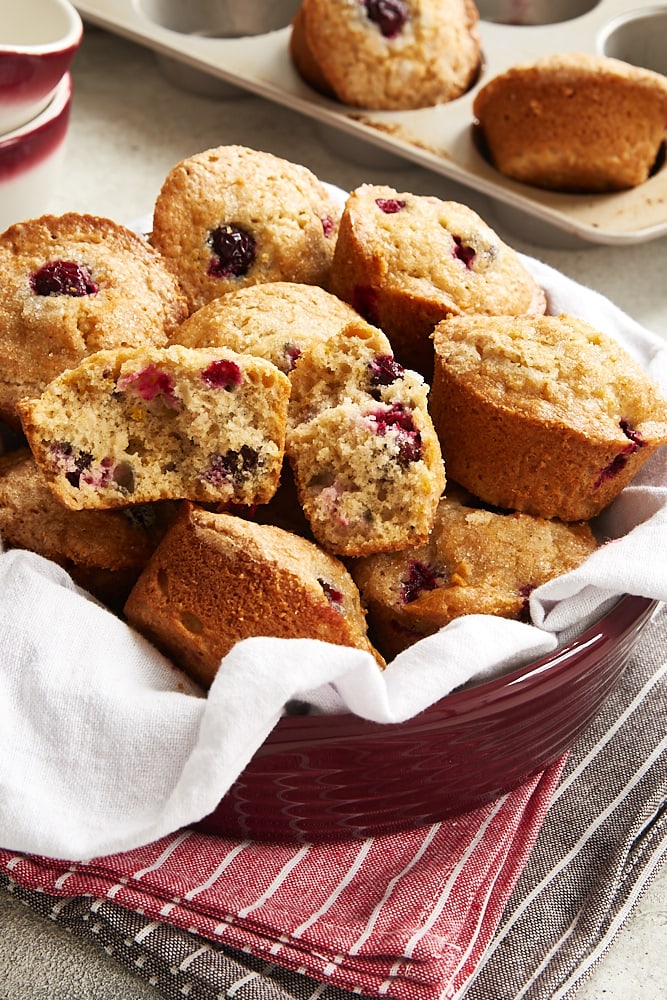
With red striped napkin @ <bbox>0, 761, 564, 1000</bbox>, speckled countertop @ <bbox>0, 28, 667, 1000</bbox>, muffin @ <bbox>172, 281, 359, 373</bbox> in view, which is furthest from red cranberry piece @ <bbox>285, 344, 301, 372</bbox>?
speckled countertop @ <bbox>0, 28, 667, 1000</bbox>

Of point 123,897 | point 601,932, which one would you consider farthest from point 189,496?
point 601,932

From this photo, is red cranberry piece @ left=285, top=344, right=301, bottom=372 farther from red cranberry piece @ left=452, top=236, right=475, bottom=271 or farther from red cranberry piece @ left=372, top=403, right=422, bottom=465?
red cranberry piece @ left=452, top=236, right=475, bottom=271

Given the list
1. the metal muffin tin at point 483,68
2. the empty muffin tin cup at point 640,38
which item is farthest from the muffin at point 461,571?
the empty muffin tin cup at point 640,38

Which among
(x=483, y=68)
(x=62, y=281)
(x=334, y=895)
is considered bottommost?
(x=334, y=895)

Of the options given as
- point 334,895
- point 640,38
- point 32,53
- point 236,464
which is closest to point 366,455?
point 236,464

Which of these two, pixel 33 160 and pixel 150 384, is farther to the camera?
pixel 33 160

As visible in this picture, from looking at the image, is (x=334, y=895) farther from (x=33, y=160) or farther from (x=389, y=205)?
(x=33, y=160)
